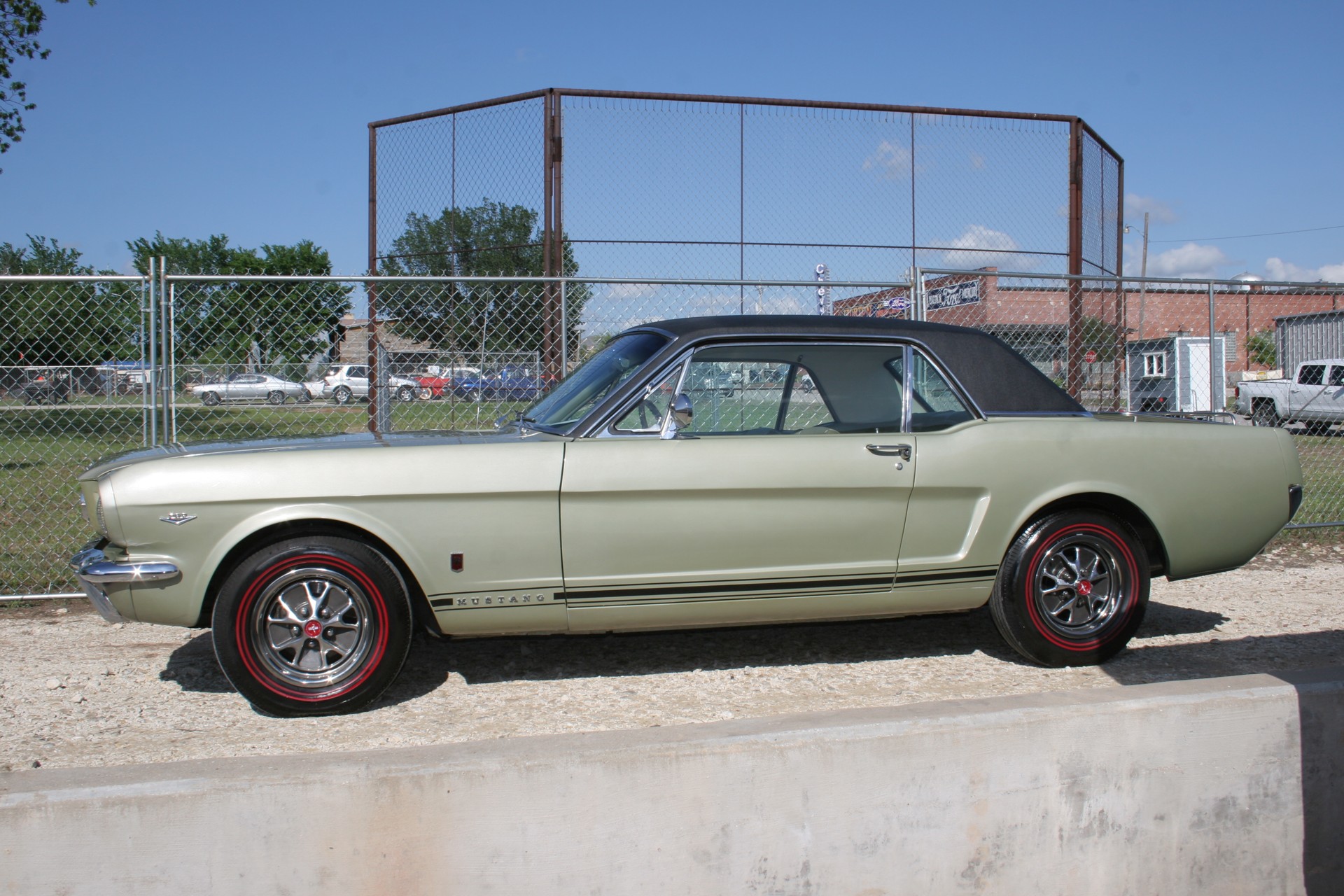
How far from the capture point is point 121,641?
479 centimetres

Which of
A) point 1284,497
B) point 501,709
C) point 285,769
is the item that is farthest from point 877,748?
point 1284,497

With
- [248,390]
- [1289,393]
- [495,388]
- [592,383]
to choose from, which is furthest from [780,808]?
[1289,393]

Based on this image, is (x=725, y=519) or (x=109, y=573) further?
(x=725, y=519)

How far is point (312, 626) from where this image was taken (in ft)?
11.6

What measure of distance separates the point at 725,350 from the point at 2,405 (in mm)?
4478

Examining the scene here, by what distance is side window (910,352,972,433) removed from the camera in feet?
13.6

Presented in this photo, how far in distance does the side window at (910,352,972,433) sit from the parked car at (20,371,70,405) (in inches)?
217

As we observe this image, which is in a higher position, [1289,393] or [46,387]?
[1289,393]

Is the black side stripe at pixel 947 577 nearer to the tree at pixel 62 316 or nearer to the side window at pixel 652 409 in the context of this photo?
the side window at pixel 652 409

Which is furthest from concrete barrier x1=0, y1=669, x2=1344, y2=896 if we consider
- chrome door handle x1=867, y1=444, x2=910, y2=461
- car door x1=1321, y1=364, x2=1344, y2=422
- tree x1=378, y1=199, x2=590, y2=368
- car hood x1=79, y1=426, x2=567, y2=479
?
car door x1=1321, y1=364, x2=1344, y2=422

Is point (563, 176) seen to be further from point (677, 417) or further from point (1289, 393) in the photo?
point (1289, 393)

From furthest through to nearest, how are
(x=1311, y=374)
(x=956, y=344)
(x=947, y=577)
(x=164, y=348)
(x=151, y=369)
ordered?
(x=1311, y=374), (x=151, y=369), (x=164, y=348), (x=956, y=344), (x=947, y=577)

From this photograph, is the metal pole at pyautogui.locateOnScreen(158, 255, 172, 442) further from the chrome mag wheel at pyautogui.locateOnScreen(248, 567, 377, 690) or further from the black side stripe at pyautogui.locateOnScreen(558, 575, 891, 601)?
the black side stripe at pyautogui.locateOnScreen(558, 575, 891, 601)

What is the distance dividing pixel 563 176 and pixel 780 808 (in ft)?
22.5
